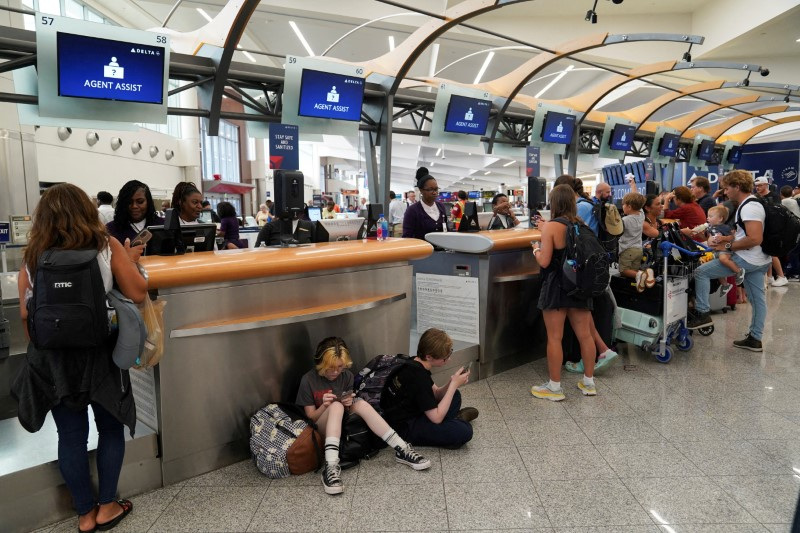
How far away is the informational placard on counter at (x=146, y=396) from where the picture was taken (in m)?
2.65

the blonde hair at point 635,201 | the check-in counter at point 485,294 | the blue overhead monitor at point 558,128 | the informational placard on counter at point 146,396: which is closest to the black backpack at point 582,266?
the check-in counter at point 485,294

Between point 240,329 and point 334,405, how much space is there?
66 centimetres

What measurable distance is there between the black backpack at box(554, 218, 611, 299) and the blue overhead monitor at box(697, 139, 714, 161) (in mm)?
17167

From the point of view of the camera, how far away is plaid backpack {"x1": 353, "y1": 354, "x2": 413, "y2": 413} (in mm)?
3035

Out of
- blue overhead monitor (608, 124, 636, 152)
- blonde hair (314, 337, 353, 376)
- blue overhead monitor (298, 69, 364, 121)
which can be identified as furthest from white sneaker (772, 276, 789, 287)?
blonde hair (314, 337, 353, 376)

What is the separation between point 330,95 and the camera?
25.2ft

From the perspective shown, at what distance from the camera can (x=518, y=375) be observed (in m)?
4.49

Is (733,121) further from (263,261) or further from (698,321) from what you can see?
(263,261)

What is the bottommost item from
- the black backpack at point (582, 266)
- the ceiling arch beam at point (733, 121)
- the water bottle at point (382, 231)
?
the black backpack at point (582, 266)

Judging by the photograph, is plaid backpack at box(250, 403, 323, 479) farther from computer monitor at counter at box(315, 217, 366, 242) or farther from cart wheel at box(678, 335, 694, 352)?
cart wheel at box(678, 335, 694, 352)

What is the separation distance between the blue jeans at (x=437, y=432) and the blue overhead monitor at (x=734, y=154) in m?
21.0

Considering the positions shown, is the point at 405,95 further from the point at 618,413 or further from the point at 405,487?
the point at 405,487

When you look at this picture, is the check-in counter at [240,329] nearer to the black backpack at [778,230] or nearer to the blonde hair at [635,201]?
the blonde hair at [635,201]

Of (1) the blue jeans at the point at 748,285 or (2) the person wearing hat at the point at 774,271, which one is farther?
(2) the person wearing hat at the point at 774,271
